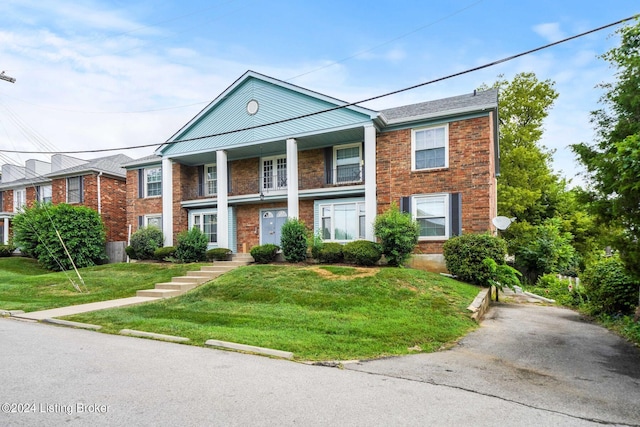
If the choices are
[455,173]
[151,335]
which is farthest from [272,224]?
[151,335]

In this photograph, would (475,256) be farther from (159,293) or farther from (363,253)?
(159,293)

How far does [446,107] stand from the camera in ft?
52.5

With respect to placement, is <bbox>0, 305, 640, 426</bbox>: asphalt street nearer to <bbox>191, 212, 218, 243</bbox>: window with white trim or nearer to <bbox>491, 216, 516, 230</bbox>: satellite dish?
<bbox>491, 216, 516, 230</bbox>: satellite dish

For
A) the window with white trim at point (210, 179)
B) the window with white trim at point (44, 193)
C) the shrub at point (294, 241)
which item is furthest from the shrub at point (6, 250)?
the shrub at point (294, 241)

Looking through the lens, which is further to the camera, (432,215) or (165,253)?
(165,253)

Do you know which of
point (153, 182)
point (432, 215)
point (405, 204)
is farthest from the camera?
point (153, 182)

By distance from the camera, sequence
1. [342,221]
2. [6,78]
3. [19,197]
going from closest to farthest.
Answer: [6,78], [342,221], [19,197]

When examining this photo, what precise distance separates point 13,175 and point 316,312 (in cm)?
3485

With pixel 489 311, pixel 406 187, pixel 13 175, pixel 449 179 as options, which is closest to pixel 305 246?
pixel 406 187

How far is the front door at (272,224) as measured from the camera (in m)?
19.3

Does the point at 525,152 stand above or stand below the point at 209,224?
above

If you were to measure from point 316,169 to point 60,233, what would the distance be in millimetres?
14284

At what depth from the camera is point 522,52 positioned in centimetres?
830

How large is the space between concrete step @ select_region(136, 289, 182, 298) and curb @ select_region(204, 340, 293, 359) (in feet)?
22.3
